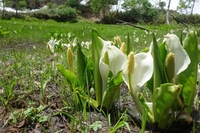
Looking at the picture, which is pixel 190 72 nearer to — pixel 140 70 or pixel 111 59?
pixel 140 70

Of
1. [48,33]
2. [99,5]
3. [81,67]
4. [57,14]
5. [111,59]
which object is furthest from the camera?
[99,5]

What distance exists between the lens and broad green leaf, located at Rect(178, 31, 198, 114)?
0.78 m

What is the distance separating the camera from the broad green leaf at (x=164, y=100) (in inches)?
26.9

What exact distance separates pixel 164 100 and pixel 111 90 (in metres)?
0.24

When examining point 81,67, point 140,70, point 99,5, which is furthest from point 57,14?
point 140,70

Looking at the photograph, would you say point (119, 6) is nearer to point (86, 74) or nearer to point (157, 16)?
point (157, 16)

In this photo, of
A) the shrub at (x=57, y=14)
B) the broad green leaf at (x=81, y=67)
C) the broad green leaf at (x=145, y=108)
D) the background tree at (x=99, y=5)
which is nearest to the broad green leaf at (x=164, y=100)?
the broad green leaf at (x=145, y=108)

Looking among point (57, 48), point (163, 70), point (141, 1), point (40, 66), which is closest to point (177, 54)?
point (163, 70)

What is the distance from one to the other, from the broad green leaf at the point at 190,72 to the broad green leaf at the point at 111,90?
211 millimetres

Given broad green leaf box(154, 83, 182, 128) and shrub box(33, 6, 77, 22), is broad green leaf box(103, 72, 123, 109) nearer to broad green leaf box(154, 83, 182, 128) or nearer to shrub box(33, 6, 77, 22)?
broad green leaf box(154, 83, 182, 128)

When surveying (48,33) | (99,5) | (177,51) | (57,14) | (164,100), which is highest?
(99,5)

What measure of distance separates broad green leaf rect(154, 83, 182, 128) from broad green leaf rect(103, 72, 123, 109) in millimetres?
153

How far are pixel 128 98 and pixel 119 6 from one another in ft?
125

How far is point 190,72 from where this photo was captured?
0.79 m
